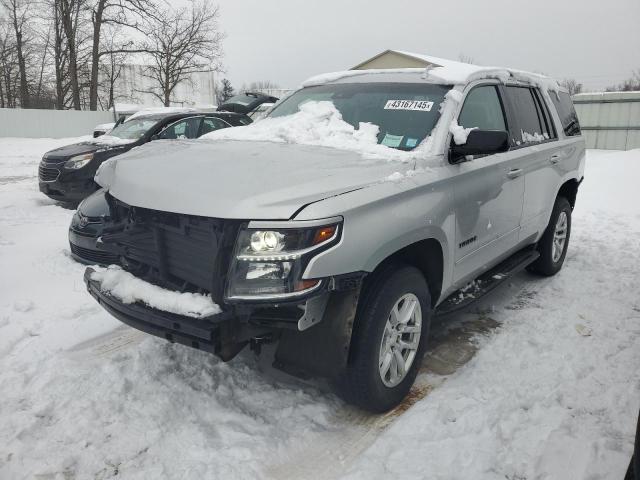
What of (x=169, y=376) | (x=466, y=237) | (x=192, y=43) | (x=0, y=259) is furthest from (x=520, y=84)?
(x=192, y=43)

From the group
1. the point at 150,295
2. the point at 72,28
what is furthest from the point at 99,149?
the point at 72,28

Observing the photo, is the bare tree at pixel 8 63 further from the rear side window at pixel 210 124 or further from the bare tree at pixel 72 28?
the rear side window at pixel 210 124

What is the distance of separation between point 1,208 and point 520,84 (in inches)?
318

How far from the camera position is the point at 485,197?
11.5 ft

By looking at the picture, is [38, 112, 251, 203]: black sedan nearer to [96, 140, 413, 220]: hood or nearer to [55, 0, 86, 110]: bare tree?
[96, 140, 413, 220]: hood

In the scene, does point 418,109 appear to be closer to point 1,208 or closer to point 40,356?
point 40,356

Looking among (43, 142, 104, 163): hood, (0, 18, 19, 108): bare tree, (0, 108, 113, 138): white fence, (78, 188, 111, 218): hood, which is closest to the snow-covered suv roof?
(78, 188, 111, 218): hood

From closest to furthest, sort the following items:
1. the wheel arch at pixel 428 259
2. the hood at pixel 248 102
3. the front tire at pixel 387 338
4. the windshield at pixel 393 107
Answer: the front tire at pixel 387 338 < the wheel arch at pixel 428 259 < the windshield at pixel 393 107 < the hood at pixel 248 102

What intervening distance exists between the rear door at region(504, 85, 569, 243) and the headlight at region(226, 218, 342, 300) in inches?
97.3

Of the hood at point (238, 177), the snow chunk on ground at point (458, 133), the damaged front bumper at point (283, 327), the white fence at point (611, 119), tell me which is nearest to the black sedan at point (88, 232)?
the hood at point (238, 177)

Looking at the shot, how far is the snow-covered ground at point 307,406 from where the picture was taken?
245 centimetres

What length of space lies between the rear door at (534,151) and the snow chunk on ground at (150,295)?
2834 mm

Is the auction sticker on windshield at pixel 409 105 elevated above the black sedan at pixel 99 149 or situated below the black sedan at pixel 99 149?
above

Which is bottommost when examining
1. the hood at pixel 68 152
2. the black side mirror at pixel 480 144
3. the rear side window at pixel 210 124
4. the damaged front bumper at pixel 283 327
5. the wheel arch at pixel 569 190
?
the damaged front bumper at pixel 283 327
